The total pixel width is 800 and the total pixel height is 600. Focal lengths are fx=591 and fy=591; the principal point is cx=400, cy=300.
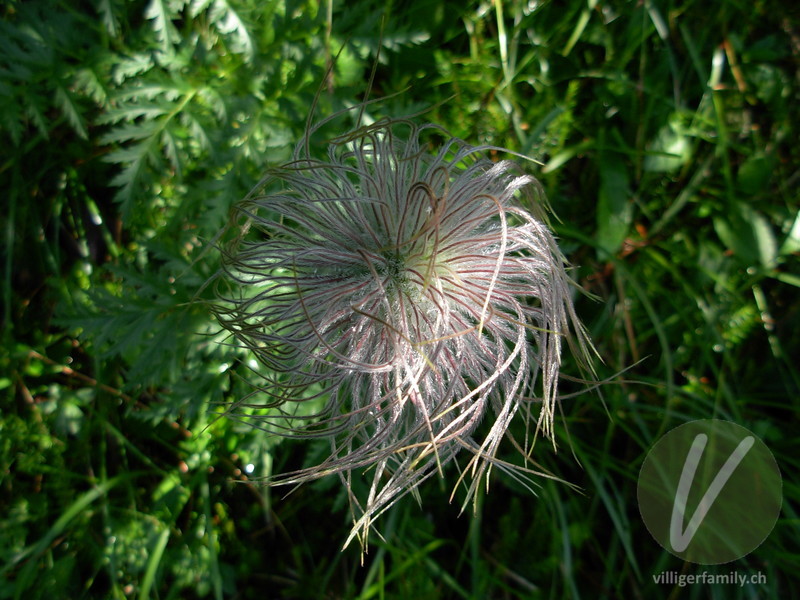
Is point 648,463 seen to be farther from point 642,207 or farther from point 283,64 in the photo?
point 283,64

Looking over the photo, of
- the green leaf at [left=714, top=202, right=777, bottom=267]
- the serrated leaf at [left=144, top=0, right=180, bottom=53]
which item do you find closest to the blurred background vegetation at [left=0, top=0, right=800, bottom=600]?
the green leaf at [left=714, top=202, right=777, bottom=267]

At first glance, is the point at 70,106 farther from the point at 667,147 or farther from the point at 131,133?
the point at 667,147

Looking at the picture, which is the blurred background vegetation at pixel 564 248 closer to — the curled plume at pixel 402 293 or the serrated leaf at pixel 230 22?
the serrated leaf at pixel 230 22

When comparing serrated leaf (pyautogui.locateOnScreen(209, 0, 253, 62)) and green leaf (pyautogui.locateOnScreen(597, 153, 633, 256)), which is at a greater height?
serrated leaf (pyautogui.locateOnScreen(209, 0, 253, 62))

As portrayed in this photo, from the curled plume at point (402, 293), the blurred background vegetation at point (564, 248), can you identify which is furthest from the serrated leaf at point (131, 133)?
the curled plume at point (402, 293)

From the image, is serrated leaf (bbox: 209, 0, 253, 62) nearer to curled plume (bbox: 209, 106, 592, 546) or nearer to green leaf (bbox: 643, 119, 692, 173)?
curled plume (bbox: 209, 106, 592, 546)

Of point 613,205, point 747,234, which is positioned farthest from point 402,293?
point 747,234

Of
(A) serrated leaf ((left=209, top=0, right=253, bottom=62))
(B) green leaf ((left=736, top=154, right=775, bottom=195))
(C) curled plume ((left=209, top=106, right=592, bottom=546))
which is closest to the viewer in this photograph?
(C) curled plume ((left=209, top=106, right=592, bottom=546))

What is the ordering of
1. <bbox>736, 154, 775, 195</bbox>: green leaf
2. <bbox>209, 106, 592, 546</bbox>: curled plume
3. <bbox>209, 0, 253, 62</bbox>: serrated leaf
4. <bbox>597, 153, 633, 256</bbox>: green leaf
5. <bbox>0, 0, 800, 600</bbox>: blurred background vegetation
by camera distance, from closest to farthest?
1. <bbox>209, 106, 592, 546</bbox>: curled plume
2. <bbox>209, 0, 253, 62</bbox>: serrated leaf
3. <bbox>0, 0, 800, 600</bbox>: blurred background vegetation
4. <bbox>597, 153, 633, 256</bbox>: green leaf
5. <bbox>736, 154, 775, 195</bbox>: green leaf
